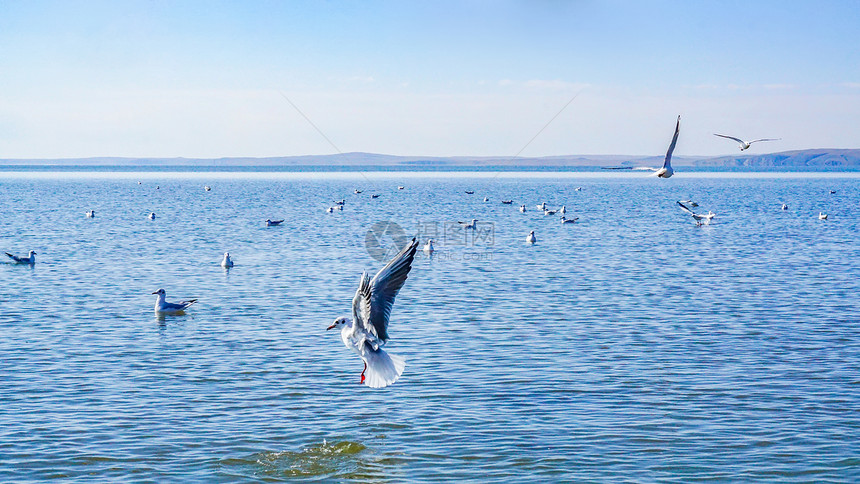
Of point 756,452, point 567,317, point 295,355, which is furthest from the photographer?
point 567,317

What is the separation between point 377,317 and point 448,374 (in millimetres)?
4736

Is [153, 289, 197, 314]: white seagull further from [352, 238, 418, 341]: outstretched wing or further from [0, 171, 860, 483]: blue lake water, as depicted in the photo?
[352, 238, 418, 341]: outstretched wing

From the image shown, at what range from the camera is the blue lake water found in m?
13.3

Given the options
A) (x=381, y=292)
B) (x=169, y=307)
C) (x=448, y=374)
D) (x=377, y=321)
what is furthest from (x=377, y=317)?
(x=169, y=307)

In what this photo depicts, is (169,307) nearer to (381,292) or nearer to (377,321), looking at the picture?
(377,321)

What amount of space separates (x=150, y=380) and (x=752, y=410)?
35.1ft

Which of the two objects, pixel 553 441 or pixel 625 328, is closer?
pixel 553 441

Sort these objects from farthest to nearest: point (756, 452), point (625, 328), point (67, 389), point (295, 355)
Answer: point (625, 328)
point (295, 355)
point (67, 389)
point (756, 452)

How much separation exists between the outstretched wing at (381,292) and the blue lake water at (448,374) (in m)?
1.91

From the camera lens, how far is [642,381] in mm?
17188

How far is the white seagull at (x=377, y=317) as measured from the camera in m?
12.6

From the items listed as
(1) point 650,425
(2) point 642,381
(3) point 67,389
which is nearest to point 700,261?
(2) point 642,381

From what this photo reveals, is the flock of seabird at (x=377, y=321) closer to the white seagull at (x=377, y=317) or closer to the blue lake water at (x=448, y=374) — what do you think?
the white seagull at (x=377, y=317)

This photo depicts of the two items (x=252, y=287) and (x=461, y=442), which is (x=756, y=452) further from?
(x=252, y=287)
